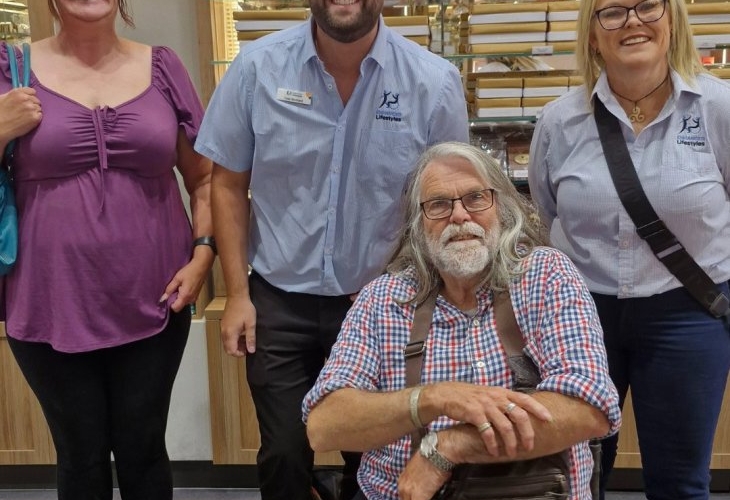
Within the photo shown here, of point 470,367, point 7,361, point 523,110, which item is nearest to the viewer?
point 470,367

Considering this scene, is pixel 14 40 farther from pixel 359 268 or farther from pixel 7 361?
pixel 359 268

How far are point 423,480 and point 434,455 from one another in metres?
0.06

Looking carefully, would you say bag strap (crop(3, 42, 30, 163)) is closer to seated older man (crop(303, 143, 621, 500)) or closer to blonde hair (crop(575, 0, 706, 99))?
seated older man (crop(303, 143, 621, 500))

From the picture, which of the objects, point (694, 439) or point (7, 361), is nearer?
point (694, 439)

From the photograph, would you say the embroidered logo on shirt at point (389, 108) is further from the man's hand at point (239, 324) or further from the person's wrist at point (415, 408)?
the person's wrist at point (415, 408)

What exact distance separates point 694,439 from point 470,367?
717mm

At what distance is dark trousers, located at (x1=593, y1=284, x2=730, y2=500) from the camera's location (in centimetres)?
190

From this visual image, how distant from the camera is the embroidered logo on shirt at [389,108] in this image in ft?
6.23

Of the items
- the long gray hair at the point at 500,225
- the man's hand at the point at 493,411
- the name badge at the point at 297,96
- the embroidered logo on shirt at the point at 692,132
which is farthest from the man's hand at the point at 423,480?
the embroidered logo on shirt at the point at 692,132

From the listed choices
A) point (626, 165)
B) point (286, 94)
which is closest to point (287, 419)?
point (286, 94)

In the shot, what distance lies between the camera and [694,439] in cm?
193

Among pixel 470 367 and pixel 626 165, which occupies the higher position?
pixel 626 165

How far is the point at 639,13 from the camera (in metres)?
1.85

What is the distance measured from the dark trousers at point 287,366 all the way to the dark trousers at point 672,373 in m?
0.74
